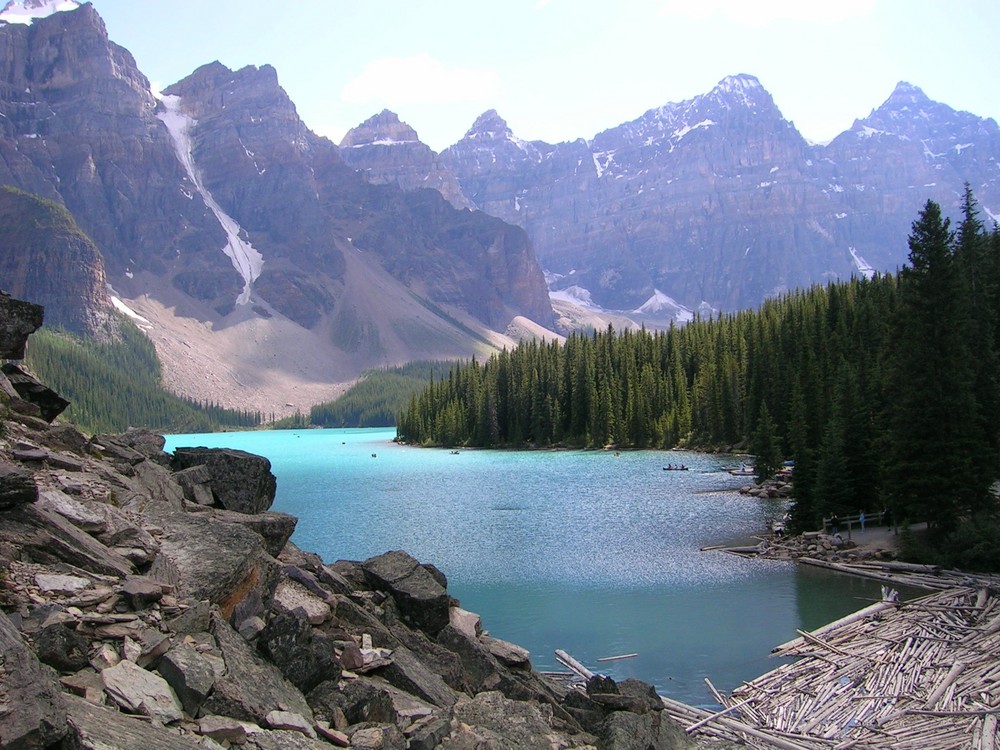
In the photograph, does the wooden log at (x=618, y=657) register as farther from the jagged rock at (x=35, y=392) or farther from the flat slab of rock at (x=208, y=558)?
the jagged rock at (x=35, y=392)

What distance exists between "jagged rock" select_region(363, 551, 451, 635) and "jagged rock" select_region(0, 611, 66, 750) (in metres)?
8.14

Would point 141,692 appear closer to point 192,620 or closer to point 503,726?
point 192,620

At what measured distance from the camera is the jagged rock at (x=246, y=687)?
931 cm

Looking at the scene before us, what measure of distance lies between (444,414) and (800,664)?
433 feet

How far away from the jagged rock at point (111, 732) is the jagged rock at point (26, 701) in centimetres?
23

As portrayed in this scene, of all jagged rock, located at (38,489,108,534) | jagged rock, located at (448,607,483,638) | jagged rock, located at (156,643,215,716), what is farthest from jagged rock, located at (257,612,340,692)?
jagged rock, located at (448,607,483,638)

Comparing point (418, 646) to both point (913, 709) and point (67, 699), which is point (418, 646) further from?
point (913, 709)

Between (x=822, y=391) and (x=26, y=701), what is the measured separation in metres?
69.2

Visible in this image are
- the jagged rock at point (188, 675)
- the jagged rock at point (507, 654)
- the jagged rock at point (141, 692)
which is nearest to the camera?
the jagged rock at point (141, 692)

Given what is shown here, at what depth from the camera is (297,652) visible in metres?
11.1

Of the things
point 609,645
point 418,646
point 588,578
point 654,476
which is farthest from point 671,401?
point 418,646

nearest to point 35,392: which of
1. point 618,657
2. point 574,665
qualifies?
point 574,665

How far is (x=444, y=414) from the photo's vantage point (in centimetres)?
15112

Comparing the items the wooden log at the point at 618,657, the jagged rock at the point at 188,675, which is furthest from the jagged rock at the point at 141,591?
the wooden log at the point at 618,657
